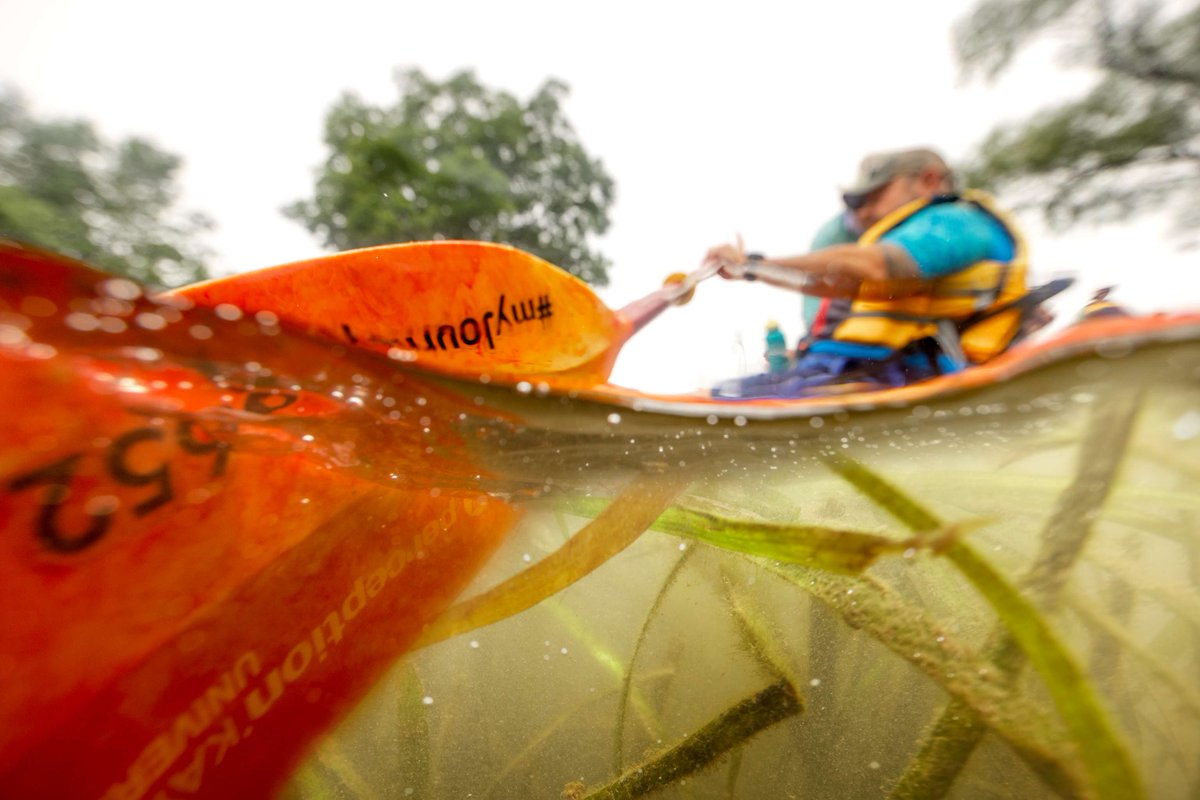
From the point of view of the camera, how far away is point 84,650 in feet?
3.62

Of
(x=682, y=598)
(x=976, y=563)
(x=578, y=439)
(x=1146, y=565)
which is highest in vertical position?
(x=578, y=439)

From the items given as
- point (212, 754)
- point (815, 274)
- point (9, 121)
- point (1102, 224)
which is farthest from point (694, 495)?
point (9, 121)

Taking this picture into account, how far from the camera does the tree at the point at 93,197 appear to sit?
Result: 1022 centimetres

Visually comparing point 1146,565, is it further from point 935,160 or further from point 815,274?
point 935,160

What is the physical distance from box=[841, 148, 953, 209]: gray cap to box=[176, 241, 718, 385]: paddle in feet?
5.00

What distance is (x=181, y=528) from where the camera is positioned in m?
1.20

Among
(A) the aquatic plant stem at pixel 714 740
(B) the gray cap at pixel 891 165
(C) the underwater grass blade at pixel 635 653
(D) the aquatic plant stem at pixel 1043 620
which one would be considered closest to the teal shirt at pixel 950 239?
(B) the gray cap at pixel 891 165

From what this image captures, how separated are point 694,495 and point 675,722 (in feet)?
5.22

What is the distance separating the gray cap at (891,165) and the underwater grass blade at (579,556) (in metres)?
1.91

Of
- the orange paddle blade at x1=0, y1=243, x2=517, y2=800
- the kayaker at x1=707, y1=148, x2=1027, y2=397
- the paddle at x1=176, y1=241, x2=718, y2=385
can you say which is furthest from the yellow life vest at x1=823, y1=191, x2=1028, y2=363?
the orange paddle blade at x1=0, y1=243, x2=517, y2=800

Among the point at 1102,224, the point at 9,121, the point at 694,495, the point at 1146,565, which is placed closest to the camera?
the point at 1146,565

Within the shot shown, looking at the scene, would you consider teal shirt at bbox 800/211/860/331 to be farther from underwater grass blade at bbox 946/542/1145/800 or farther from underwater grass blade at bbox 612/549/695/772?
underwater grass blade at bbox 946/542/1145/800

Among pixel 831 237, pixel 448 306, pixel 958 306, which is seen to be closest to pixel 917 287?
pixel 958 306

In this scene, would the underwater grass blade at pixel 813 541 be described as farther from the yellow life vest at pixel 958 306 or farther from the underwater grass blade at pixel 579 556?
the yellow life vest at pixel 958 306
